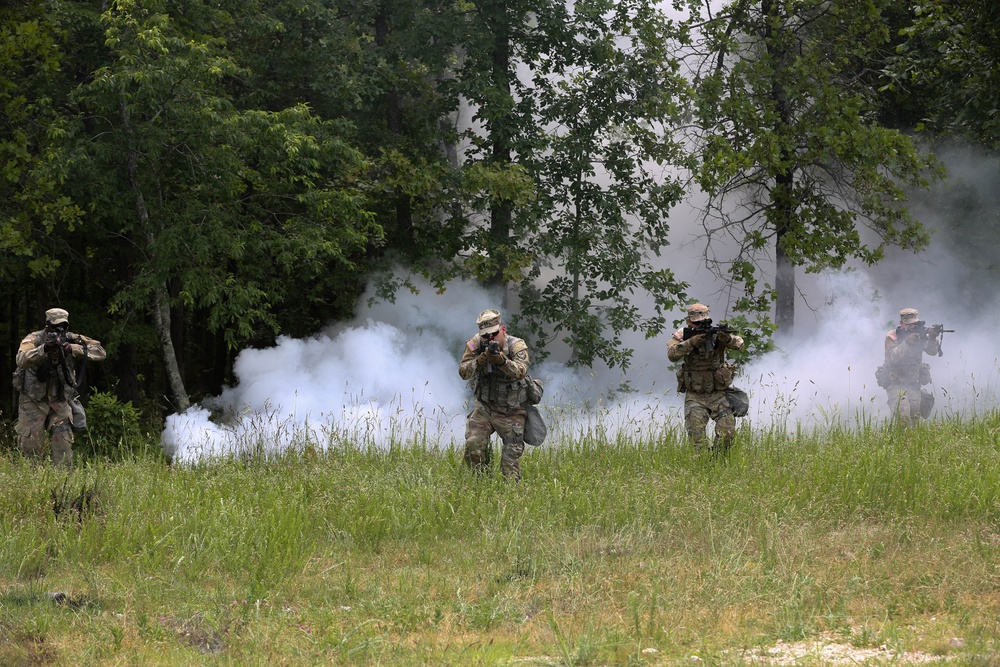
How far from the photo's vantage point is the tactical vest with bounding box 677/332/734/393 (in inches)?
356

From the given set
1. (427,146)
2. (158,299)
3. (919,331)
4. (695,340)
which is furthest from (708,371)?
(427,146)

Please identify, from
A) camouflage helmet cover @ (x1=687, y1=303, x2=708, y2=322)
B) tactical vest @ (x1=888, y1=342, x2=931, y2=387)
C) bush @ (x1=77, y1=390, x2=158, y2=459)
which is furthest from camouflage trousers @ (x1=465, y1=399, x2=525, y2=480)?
bush @ (x1=77, y1=390, x2=158, y2=459)

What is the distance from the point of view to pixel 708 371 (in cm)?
912

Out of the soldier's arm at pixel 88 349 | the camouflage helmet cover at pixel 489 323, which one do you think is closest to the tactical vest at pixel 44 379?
the soldier's arm at pixel 88 349

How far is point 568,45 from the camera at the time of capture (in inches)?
651

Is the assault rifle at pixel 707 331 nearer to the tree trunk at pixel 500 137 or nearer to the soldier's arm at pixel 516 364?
the soldier's arm at pixel 516 364

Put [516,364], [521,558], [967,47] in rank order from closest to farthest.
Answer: [521,558] < [516,364] < [967,47]

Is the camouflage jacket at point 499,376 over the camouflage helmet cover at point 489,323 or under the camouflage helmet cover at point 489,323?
under

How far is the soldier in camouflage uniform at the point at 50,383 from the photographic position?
9.89 metres

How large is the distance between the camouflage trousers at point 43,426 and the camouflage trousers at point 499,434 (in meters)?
4.07

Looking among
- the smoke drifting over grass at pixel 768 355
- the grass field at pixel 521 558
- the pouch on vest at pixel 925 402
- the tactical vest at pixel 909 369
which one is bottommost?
the grass field at pixel 521 558

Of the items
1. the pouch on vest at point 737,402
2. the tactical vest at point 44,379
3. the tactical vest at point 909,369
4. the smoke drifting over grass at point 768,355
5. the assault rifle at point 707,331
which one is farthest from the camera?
the smoke drifting over grass at point 768,355

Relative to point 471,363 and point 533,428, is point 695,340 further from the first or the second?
point 471,363

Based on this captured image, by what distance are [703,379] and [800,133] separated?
7320 millimetres
